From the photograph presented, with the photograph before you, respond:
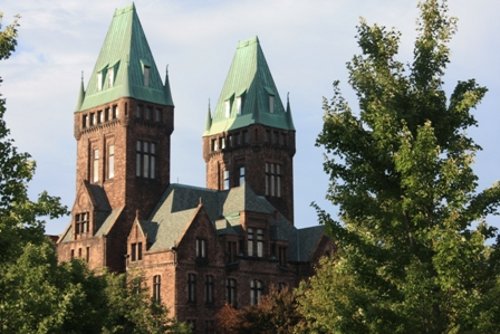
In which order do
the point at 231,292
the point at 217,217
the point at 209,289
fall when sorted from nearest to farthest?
the point at 209,289, the point at 231,292, the point at 217,217

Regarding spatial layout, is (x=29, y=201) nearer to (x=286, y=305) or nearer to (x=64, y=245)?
(x=286, y=305)

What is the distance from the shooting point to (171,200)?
8731 centimetres

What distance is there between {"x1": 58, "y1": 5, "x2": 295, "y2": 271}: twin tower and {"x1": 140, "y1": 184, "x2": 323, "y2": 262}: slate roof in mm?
1329

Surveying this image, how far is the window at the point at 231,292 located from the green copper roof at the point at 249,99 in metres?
18.4

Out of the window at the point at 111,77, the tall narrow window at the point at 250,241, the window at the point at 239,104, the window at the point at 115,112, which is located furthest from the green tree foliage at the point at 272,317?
Answer: the window at the point at 239,104

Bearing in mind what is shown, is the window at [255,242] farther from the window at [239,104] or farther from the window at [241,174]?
the window at [239,104]

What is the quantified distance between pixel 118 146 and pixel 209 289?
1470 cm

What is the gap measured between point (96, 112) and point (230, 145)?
45.7ft

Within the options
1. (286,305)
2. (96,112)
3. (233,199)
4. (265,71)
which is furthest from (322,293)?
(265,71)

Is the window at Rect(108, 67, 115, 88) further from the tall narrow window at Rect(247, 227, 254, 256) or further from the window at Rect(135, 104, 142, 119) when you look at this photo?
the tall narrow window at Rect(247, 227, 254, 256)

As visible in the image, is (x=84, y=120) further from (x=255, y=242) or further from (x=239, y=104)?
(x=255, y=242)

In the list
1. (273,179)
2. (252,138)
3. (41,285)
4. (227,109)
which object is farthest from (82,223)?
(41,285)

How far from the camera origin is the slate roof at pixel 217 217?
8238 cm

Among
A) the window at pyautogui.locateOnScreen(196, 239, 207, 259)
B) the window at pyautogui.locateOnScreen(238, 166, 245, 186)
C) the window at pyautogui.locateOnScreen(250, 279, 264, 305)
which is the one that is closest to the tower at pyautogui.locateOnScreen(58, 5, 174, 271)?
the window at pyautogui.locateOnScreen(196, 239, 207, 259)
